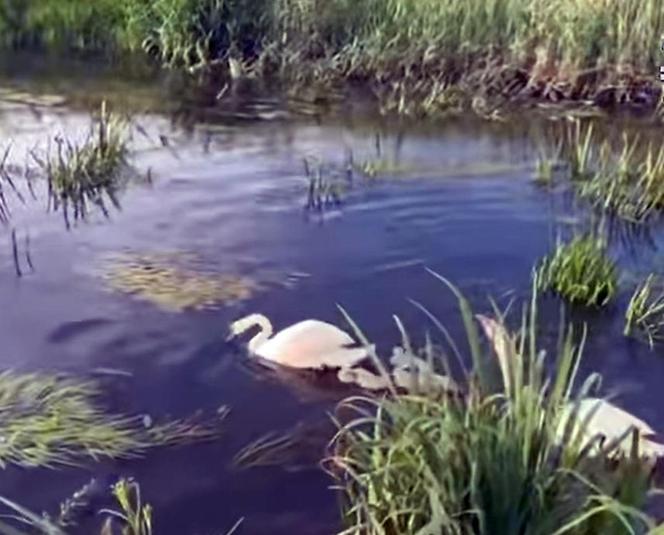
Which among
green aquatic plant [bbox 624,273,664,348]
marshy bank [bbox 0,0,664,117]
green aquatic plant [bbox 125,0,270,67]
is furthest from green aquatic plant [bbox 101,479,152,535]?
green aquatic plant [bbox 125,0,270,67]

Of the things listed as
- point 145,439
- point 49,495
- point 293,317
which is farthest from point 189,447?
point 293,317

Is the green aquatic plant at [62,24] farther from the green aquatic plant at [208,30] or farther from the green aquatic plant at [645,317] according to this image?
the green aquatic plant at [645,317]

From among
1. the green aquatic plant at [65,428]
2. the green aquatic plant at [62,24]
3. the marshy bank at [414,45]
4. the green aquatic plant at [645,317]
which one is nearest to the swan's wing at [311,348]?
the green aquatic plant at [65,428]

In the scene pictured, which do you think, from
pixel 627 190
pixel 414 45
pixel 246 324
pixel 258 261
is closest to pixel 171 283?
pixel 258 261

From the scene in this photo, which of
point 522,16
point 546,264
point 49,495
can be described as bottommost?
point 49,495

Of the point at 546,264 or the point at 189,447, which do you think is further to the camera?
the point at 546,264

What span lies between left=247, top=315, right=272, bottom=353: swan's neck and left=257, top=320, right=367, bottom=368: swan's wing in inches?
1.0

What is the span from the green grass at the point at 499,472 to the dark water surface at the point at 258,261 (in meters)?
0.83

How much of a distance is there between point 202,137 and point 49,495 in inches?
192

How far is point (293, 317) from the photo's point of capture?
5055 millimetres

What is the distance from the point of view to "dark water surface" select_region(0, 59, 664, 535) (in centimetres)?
383

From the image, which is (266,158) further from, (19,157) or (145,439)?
(145,439)

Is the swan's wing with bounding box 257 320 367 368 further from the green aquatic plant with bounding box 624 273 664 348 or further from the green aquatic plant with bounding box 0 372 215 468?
the green aquatic plant with bounding box 624 273 664 348

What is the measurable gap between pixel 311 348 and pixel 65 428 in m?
0.99
